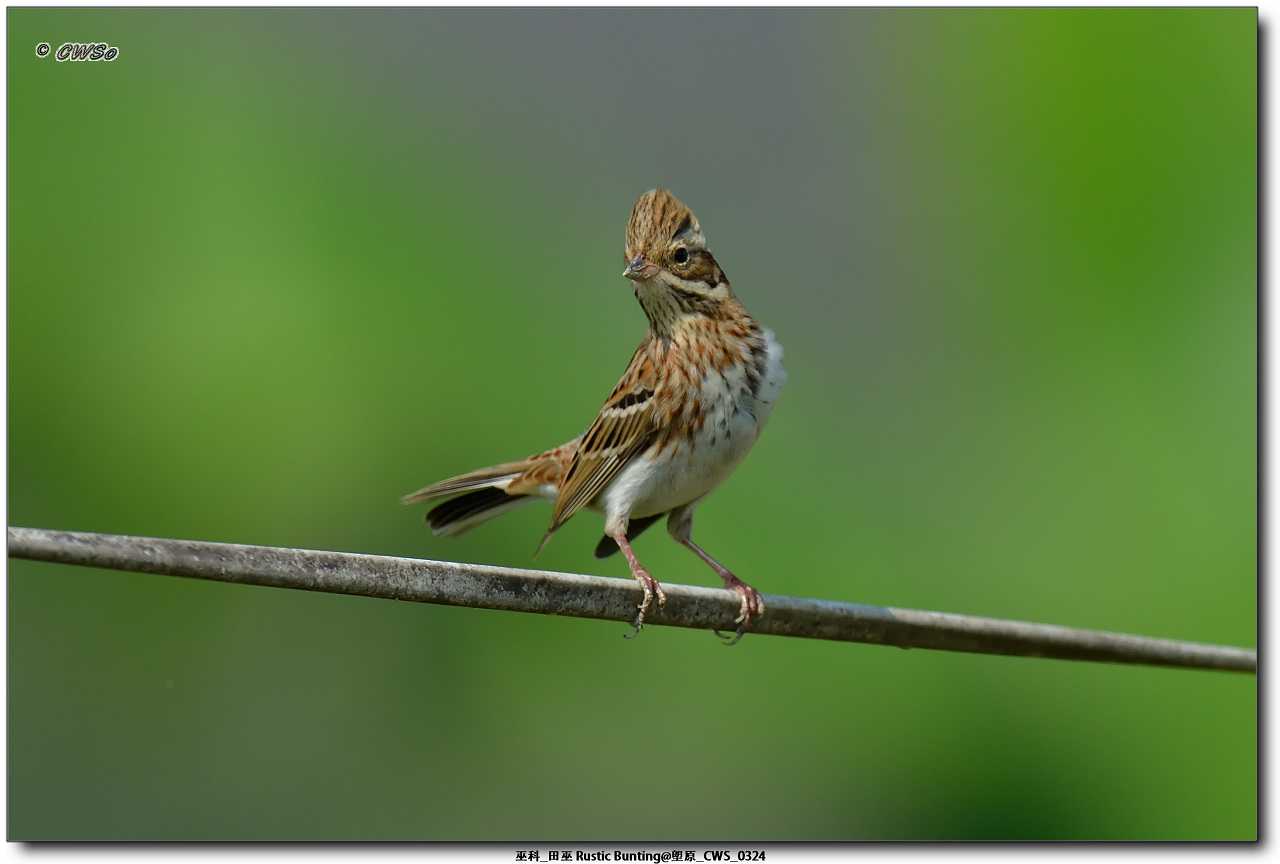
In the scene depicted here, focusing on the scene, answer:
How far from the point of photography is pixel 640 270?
12.6 feet

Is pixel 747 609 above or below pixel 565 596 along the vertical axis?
below

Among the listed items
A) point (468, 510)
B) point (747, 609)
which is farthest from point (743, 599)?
point (468, 510)

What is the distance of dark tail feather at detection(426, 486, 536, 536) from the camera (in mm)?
4523

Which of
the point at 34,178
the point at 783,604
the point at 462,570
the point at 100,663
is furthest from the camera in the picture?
the point at 100,663

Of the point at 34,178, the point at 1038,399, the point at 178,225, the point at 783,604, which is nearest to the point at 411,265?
the point at 178,225

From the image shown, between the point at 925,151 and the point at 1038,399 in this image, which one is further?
the point at 925,151

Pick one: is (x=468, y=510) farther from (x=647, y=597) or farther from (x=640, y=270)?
(x=647, y=597)

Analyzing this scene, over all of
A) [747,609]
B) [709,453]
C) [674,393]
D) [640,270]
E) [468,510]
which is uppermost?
[640,270]

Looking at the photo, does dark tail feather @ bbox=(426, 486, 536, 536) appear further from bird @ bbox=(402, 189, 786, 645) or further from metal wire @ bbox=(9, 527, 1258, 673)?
metal wire @ bbox=(9, 527, 1258, 673)

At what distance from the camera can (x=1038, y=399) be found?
5992 mm

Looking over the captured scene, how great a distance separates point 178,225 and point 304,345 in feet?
2.42

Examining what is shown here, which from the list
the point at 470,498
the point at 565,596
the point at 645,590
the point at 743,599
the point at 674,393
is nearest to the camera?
the point at 565,596

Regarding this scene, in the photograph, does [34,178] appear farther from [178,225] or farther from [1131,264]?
[1131,264]

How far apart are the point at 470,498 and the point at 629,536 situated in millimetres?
666
